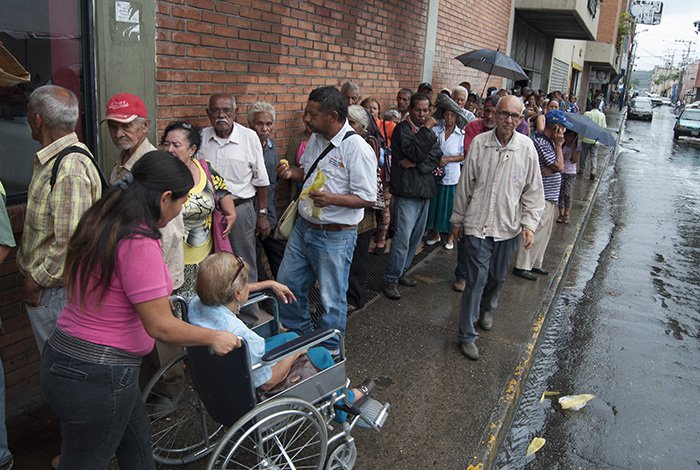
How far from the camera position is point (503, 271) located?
4797mm

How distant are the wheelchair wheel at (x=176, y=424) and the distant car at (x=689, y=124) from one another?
31.1 meters

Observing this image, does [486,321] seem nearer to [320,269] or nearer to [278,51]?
[320,269]

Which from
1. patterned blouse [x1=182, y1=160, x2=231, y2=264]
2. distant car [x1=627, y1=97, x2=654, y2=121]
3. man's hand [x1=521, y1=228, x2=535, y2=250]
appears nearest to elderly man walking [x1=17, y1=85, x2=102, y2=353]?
patterned blouse [x1=182, y1=160, x2=231, y2=264]

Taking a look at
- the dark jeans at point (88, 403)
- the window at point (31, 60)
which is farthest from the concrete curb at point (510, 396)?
the window at point (31, 60)

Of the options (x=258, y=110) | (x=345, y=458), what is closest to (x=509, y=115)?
(x=258, y=110)

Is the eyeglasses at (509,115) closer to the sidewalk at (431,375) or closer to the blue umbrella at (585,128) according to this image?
the sidewalk at (431,375)

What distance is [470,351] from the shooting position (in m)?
4.55

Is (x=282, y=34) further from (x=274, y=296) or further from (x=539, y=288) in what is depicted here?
(x=539, y=288)

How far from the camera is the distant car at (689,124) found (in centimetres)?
2811

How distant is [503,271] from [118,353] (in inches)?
136

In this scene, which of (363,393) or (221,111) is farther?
(221,111)

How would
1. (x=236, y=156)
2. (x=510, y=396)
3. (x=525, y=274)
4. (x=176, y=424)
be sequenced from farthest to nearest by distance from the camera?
(x=525, y=274), (x=236, y=156), (x=510, y=396), (x=176, y=424)

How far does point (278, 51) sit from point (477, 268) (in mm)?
2716

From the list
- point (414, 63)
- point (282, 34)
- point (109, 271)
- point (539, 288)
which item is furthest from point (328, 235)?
point (414, 63)
